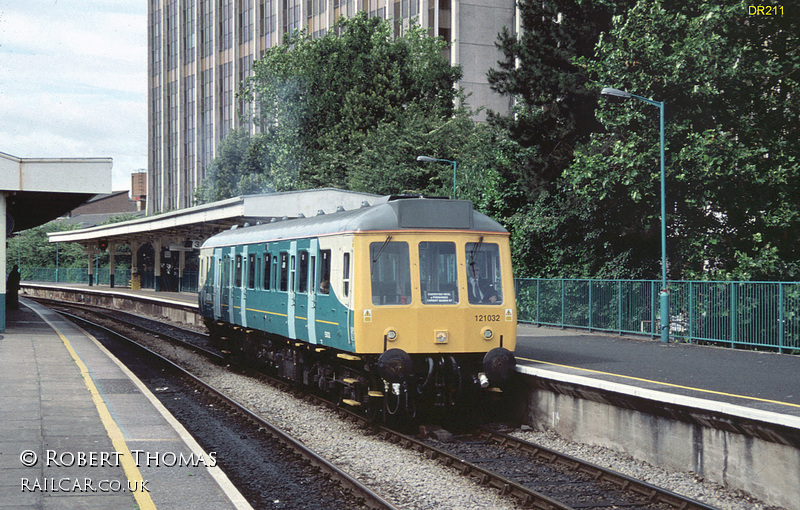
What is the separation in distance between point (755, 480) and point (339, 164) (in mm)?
39186

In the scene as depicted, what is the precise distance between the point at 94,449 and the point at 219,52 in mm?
81007

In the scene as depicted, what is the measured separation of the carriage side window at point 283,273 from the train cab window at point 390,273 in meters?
3.73

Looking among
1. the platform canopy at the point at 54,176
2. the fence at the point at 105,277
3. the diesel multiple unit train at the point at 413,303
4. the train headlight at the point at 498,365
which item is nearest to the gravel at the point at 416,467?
the diesel multiple unit train at the point at 413,303

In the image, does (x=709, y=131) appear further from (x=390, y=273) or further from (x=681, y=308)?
(x=390, y=273)

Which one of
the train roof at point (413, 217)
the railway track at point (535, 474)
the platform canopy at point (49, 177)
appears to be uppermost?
the platform canopy at point (49, 177)

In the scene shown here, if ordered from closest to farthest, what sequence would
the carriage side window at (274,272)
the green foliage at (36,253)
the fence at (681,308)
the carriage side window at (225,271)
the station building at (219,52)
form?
the carriage side window at (274,272) < the fence at (681,308) < the carriage side window at (225,271) < the station building at (219,52) < the green foliage at (36,253)

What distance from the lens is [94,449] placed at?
382 inches

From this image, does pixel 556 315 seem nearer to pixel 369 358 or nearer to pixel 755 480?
pixel 369 358

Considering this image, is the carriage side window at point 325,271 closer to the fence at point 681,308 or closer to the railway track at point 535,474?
the railway track at point 535,474

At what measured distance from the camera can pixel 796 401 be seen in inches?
444

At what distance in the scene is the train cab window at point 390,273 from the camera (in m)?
12.6

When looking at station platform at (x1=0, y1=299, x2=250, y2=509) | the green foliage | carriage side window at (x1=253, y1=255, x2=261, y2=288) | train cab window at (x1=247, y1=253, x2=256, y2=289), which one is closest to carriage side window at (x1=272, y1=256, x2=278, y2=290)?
carriage side window at (x1=253, y1=255, x2=261, y2=288)

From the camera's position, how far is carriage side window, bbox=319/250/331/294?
13.8 m

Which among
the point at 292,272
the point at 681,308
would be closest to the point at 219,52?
the point at 681,308
